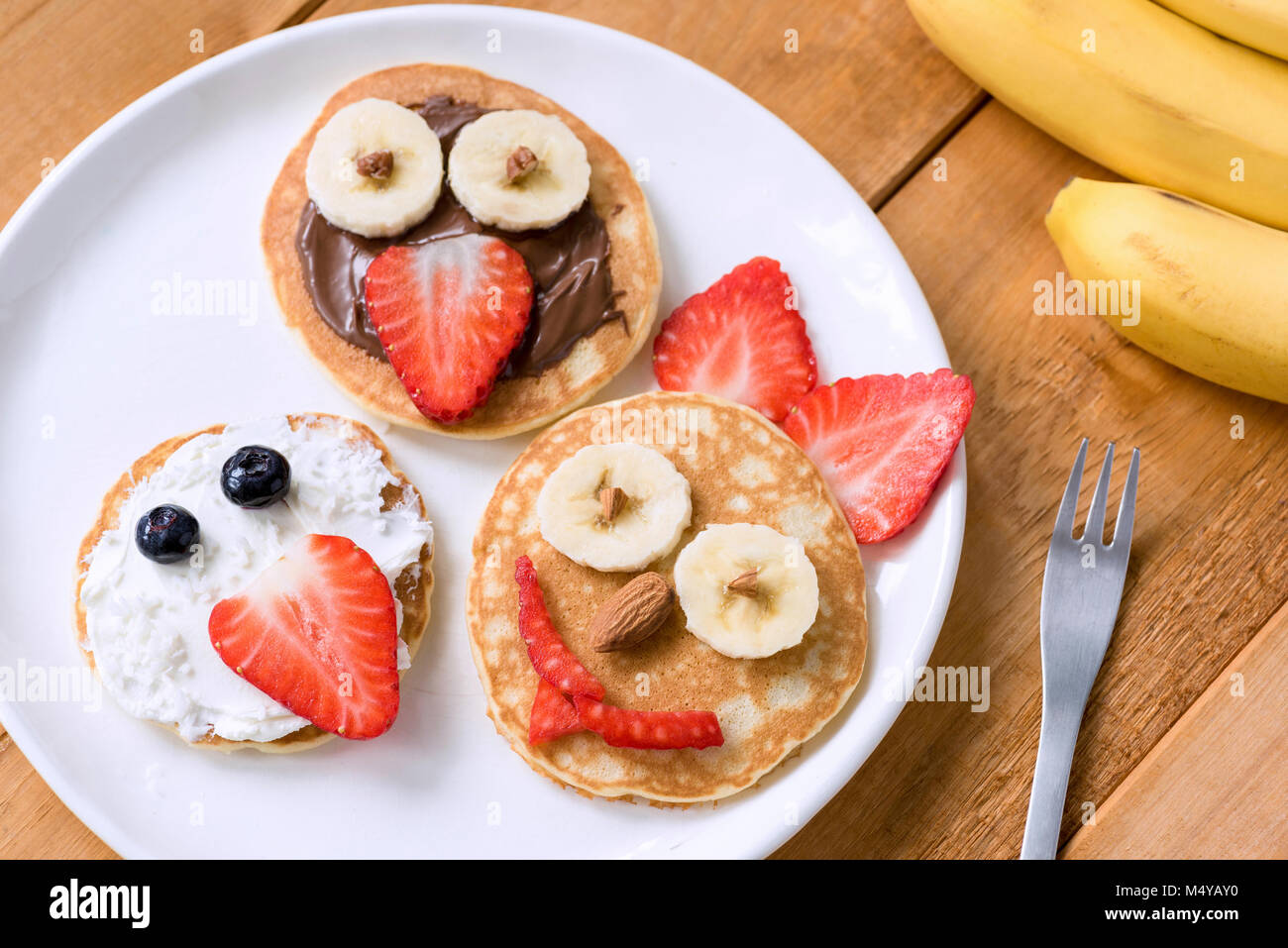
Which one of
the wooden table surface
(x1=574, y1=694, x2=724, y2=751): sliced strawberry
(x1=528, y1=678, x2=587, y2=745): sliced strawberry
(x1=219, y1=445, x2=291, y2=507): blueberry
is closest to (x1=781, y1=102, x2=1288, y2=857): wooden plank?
the wooden table surface

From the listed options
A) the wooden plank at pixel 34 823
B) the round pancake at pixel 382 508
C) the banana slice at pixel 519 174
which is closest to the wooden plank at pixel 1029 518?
the banana slice at pixel 519 174

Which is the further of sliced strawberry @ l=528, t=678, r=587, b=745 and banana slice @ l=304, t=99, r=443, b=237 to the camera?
banana slice @ l=304, t=99, r=443, b=237

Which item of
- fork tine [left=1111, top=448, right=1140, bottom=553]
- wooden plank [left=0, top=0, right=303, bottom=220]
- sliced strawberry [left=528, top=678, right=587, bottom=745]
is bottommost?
sliced strawberry [left=528, top=678, right=587, bottom=745]

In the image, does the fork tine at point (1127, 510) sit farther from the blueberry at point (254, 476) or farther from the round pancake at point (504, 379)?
the blueberry at point (254, 476)

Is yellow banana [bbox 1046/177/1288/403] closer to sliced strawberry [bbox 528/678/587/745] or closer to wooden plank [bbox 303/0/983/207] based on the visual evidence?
wooden plank [bbox 303/0/983/207]

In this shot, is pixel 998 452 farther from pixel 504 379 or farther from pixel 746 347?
pixel 504 379
